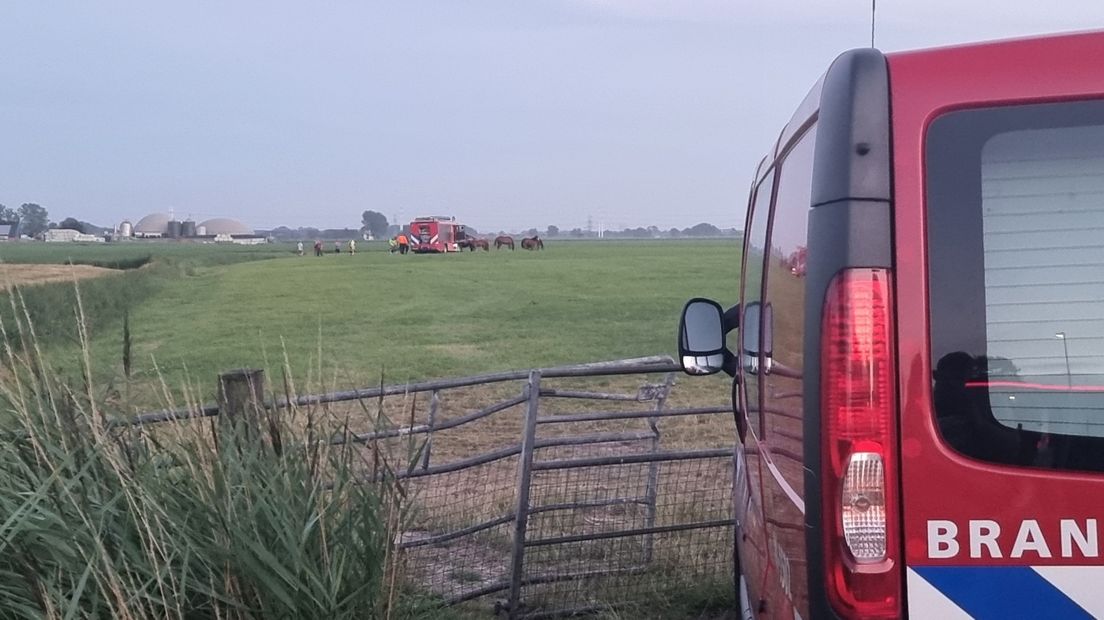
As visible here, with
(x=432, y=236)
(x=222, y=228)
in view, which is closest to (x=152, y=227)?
(x=222, y=228)

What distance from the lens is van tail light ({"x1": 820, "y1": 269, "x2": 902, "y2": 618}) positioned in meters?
2.05

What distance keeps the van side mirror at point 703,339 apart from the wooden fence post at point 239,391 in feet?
5.57

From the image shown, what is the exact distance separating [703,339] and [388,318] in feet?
89.7

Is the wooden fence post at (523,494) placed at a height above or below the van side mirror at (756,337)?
below

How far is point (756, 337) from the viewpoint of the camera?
316 cm

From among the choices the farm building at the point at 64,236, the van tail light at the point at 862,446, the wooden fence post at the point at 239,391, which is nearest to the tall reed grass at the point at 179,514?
the wooden fence post at the point at 239,391

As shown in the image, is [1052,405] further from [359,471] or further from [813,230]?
[359,471]

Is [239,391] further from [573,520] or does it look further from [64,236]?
[64,236]

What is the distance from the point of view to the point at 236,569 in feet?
11.9

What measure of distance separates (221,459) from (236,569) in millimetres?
460

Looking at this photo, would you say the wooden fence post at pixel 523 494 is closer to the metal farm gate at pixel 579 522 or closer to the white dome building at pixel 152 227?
the metal farm gate at pixel 579 522

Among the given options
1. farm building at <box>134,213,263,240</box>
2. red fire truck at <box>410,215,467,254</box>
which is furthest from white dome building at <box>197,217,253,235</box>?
red fire truck at <box>410,215,467,254</box>

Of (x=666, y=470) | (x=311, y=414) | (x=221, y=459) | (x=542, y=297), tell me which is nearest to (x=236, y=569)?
(x=221, y=459)

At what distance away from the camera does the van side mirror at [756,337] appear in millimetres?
2803
